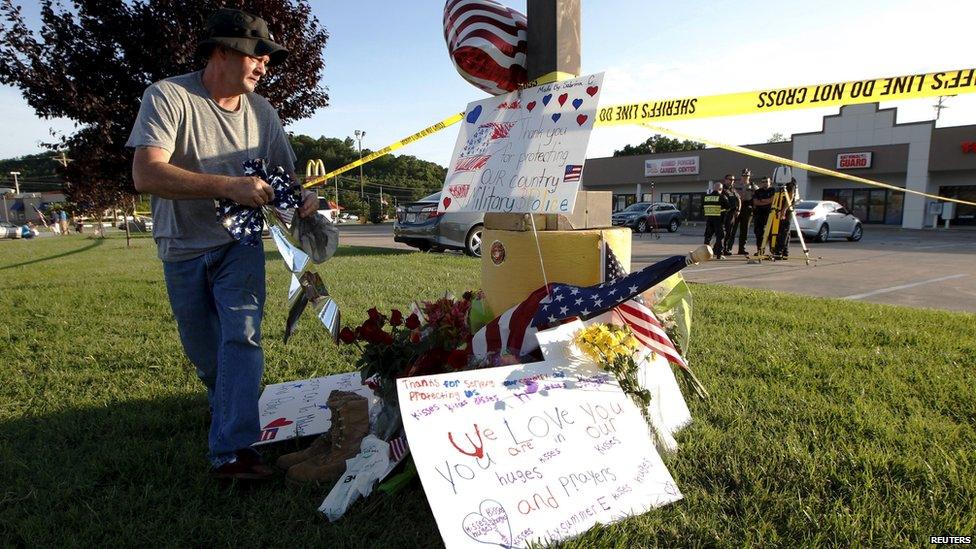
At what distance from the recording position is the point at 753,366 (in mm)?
3715

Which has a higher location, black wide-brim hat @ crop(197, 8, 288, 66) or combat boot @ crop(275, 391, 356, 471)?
black wide-brim hat @ crop(197, 8, 288, 66)

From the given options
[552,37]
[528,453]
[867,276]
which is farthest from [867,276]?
[528,453]

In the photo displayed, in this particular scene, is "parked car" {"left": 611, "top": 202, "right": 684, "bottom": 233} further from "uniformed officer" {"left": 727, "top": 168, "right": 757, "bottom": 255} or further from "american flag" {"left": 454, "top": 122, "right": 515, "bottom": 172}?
"american flag" {"left": 454, "top": 122, "right": 515, "bottom": 172}

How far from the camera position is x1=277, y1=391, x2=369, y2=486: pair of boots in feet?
7.88

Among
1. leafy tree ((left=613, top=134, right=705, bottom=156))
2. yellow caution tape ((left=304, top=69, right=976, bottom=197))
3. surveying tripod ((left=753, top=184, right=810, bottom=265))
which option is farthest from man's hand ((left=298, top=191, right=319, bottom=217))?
leafy tree ((left=613, top=134, right=705, bottom=156))

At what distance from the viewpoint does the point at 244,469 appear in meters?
2.34

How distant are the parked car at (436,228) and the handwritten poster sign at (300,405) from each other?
8050 mm

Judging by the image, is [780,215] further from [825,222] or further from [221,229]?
[221,229]

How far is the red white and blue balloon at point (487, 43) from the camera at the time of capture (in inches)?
112

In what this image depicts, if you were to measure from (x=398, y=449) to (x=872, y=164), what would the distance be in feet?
123

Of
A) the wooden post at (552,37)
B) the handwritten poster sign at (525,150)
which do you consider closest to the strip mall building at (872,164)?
the wooden post at (552,37)

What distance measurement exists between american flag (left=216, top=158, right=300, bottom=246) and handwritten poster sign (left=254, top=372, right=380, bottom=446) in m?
0.99

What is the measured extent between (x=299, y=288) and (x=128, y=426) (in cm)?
125

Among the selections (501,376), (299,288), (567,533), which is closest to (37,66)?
(299,288)
